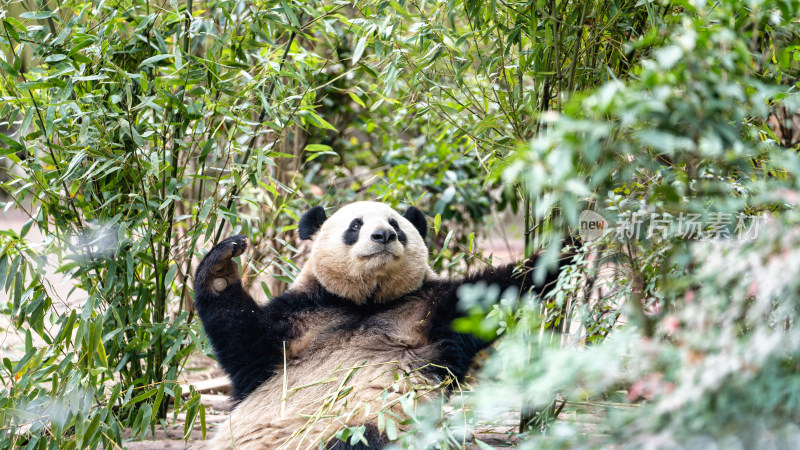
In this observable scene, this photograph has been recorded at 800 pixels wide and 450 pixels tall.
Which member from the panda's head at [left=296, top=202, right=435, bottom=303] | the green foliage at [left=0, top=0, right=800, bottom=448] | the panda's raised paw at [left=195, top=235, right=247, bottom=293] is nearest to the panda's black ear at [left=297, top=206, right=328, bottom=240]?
the panda's head at [left=296, top=202, right=435, bottom=303]

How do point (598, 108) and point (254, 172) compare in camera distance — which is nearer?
point (598, 108)

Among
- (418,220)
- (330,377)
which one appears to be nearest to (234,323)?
(330,377)

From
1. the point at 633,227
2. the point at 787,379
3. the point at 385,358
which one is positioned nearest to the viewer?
the point at 787,379

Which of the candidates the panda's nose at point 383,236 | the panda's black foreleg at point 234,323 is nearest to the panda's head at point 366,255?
the panda's nose at point 383,236

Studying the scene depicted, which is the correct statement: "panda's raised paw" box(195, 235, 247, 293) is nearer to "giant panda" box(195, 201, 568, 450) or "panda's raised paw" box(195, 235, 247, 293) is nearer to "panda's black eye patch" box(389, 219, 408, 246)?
"giant panda" box(195, 201, 568, 450)

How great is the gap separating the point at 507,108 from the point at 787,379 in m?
2.20

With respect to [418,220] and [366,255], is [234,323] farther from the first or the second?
[418,220]

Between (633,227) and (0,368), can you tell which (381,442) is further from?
(0,368)

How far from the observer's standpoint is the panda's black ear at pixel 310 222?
4078mm

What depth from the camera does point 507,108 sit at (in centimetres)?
322

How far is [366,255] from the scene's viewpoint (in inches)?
143

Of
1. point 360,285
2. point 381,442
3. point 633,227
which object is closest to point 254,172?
point 360,285

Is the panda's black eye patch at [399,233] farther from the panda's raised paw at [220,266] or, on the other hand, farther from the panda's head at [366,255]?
the panda's raised paw at [220,266]

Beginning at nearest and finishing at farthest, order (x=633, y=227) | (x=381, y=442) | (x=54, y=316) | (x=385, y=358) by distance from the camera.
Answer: (x=633, y=227)
(x=381, y=442)
(x=385, y=358)
(x=54, y=316)
